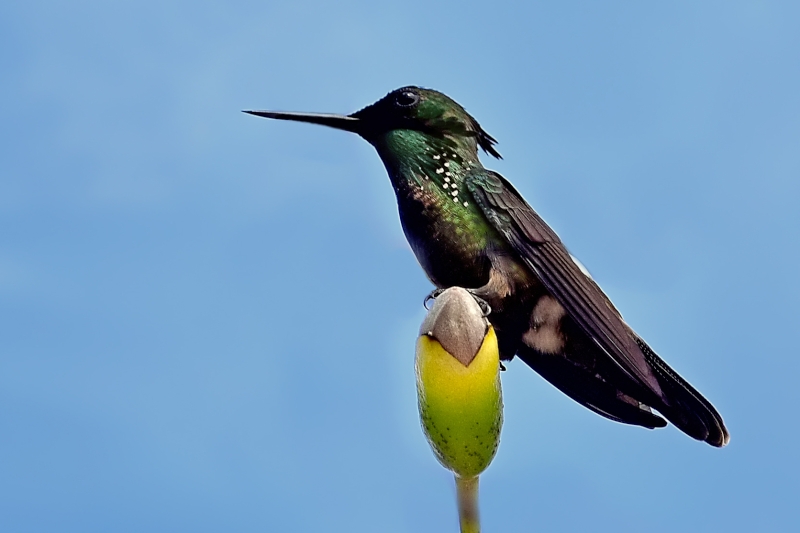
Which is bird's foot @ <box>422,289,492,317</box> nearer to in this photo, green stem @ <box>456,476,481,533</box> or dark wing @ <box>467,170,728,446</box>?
dark wing @ <box>467,170,728,446</box>

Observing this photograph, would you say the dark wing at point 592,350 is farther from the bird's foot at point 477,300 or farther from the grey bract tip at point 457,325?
the grey bract tip at point 457,325

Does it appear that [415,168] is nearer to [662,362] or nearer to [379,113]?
[379,113]

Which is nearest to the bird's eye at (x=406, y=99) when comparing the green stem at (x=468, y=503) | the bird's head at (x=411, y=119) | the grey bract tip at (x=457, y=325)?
the bird's head at (x=411, y=119)

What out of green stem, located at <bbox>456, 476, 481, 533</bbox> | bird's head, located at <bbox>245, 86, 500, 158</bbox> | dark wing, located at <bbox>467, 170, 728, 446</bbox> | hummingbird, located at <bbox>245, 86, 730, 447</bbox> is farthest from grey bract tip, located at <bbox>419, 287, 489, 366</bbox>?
bird's head, located at <bbox>245, 86, 500, 158</bbox>

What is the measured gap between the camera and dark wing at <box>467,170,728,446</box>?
127 inches

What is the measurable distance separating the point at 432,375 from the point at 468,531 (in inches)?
16.2

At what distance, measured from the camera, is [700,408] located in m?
3.21

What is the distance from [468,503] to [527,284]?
1.09 metres

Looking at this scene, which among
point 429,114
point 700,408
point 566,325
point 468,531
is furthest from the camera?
point 429,114

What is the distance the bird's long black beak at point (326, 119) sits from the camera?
3725mm

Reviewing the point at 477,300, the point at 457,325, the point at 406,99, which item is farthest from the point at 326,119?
the point at 457,325

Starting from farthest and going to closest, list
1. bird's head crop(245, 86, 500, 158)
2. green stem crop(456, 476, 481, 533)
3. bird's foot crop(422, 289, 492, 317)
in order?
bird's head crop(245, 86, 500, 158) < bird's foot crop(422, 289, 492, 317) < green stem crop(456, 476, 481, 533)

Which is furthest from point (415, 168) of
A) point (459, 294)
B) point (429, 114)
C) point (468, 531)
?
point (468, 531)

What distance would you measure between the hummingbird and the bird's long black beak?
184mm
